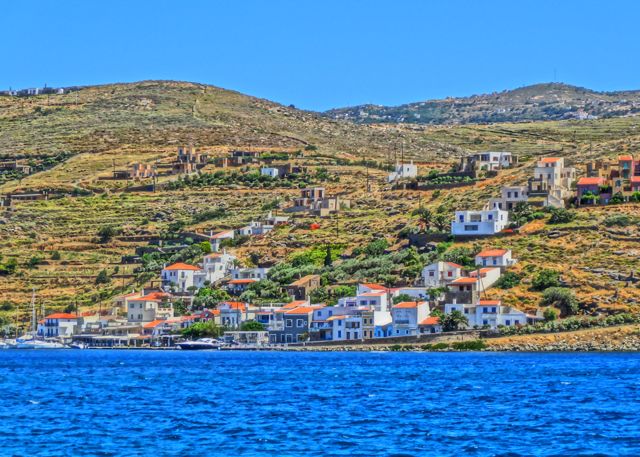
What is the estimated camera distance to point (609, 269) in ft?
363

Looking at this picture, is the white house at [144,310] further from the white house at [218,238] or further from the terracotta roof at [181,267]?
the white house at [218,238]

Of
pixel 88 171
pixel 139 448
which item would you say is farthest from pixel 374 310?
pixel 88 171

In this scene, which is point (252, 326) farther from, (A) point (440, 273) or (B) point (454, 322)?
(B) point (454, 322)

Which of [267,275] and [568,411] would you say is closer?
[568,411]

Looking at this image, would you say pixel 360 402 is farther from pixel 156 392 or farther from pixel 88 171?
pixel 88 171

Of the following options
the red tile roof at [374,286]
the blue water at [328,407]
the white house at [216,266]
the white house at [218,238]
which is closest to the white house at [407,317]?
the red tile roof at [374,286]

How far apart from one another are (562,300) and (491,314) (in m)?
5.01

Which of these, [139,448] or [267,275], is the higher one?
[267,275]

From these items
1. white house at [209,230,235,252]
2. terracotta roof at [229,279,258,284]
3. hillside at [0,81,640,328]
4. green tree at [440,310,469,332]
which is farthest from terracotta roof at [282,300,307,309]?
white house at [209,230,235,252]

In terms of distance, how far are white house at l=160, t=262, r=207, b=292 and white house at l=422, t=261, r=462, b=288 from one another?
24.5m

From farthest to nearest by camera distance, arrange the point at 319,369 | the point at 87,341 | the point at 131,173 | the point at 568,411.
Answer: the point at 131,173, the point at 87,341, the point at 319,369, the point at 568,411

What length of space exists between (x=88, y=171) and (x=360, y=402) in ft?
406

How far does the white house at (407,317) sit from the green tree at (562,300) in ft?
28.4

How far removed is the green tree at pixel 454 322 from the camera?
105 meters
